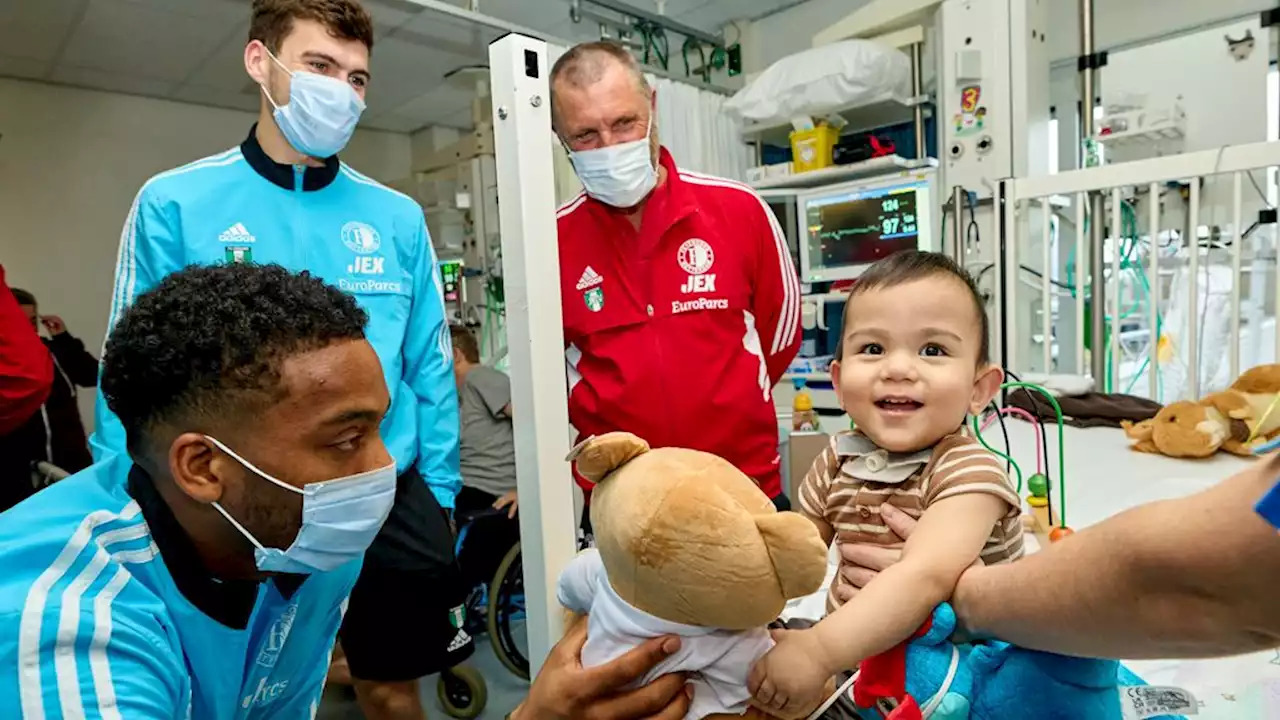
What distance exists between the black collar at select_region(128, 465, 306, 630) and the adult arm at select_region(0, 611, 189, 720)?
106mm

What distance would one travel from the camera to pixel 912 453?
1038mm

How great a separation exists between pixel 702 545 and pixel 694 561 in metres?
0.02

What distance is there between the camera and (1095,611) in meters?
0.60

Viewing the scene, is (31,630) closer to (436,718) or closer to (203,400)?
(203,400)

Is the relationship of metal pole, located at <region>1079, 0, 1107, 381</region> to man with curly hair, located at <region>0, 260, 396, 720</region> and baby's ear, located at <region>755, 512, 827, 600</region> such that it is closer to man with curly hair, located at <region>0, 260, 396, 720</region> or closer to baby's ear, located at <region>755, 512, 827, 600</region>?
baby's ear, located at <region>755, 512, 827, 600</region>

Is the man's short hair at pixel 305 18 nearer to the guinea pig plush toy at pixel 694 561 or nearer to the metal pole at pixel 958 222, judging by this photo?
the guinea pig plush toy at pixel 694 561

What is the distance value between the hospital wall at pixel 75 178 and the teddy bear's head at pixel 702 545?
5.79 m

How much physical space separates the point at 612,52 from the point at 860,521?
3.97 ft

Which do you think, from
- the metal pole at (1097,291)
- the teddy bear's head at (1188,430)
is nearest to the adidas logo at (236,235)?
the teddy bear's head at (1188,430)

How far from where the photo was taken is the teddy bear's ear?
2.69ft

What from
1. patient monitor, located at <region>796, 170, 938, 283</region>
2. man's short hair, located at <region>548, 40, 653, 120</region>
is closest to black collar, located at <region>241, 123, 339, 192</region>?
man's short hair, located at <region>548, 40, 653, 120</region>

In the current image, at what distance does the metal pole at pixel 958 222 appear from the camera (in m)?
3.42

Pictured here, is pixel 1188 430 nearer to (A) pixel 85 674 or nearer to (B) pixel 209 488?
(B) pixel 209 488

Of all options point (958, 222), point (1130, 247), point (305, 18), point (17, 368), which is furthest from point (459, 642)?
point (1130, 247)
